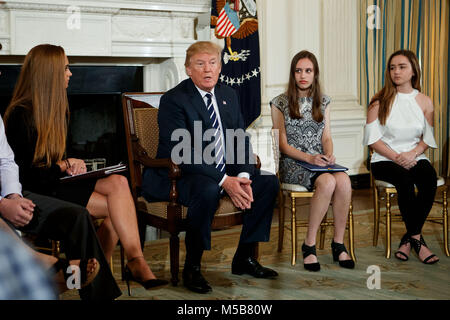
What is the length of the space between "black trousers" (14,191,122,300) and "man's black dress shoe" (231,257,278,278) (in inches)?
41.8

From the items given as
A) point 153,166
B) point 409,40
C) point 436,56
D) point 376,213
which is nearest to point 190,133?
point 153,166

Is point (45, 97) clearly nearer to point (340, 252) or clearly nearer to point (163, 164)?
point (163, 164)

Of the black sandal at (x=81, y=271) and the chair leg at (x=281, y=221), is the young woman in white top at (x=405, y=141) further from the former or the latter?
the black sandal at (x=81, y=271)

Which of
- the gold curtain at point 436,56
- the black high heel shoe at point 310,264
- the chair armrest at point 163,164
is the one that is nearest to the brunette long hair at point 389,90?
the black high heel shoe at point 310,264

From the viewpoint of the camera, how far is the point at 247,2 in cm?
492

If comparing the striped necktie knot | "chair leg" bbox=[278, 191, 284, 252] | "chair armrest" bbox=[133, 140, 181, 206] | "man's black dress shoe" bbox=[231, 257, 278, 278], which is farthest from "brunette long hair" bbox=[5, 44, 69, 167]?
"chair leg" bbox=[278, 191, 284, 252]

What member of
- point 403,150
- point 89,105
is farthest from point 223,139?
point 89,105

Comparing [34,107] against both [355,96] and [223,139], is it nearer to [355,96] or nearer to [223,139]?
[223,139]

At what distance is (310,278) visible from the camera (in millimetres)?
3076

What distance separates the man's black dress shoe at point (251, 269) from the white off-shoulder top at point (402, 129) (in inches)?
42.9

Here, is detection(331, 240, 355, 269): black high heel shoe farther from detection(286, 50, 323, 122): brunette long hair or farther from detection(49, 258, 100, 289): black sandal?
detection(49, 258, 100, 289): black sandal

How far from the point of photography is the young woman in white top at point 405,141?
3.43 meters

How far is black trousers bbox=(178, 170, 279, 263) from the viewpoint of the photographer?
2.82 meters

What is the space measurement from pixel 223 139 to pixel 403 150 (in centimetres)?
125
